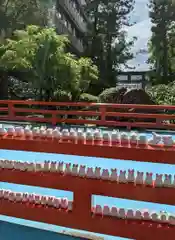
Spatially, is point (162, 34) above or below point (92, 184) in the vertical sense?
above

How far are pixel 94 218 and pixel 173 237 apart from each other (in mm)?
674

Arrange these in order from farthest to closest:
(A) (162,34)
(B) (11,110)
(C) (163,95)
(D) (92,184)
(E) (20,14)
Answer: (A) (162,34) < (E) (20,14) < (C) (163,95) < (B) (11,110) < (D) (92,184)

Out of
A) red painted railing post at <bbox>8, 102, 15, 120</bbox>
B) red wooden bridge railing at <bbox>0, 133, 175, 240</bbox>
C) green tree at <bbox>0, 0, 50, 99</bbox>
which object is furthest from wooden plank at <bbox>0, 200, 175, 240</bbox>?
green tree at <bbox>0, 0, 50, 99</bbox>

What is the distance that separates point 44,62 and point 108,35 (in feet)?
55.1

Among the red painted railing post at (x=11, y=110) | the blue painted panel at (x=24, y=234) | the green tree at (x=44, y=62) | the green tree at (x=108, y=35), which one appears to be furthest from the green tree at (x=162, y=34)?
the blue painted panel at (x=24, y=234)

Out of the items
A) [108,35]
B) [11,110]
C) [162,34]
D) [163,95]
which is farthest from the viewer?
[108,35]

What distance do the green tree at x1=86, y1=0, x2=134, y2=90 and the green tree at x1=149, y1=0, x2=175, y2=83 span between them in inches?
118

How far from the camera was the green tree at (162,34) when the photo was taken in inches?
1023

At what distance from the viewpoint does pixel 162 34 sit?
86.4ft

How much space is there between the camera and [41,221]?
10.7ft

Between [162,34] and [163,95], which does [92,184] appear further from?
[162,34]

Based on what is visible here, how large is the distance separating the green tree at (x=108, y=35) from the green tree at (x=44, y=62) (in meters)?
13.2

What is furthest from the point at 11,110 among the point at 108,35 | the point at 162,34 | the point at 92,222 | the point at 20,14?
the point at 108,35

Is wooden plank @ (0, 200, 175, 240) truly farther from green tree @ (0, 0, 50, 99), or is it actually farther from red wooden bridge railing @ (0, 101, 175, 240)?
green tree @ (0, 0, 50, 99)
